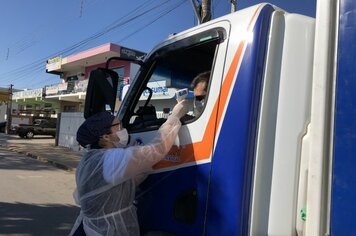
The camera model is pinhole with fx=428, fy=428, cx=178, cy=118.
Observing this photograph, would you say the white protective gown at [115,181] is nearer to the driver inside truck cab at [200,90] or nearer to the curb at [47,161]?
the driver inside truck cab at [200,90]

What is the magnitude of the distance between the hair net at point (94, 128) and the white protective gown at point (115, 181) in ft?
0.24

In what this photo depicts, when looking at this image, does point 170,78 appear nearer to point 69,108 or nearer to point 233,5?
point 233,5

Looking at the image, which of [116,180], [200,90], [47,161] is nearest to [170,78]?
[200,90]

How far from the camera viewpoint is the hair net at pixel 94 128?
2500 millimetres

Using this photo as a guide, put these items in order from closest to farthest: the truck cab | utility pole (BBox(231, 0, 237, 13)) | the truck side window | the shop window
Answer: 1. the truck cab
2. the truck side window
3. utility pole (BBox(231, 0, 237, 13))
4. the shop window

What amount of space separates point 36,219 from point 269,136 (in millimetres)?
6277

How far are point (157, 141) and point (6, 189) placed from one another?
29.3 feet

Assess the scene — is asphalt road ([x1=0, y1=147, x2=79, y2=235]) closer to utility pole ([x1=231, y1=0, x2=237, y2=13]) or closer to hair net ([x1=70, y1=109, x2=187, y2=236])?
hair net ([x1=70, y1=109, x2=187, y2=236])

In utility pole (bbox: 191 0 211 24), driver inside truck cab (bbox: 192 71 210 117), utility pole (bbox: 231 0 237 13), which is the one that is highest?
utility pole (bbox: 231 0 237 13)

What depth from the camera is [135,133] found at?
2881 millimetres

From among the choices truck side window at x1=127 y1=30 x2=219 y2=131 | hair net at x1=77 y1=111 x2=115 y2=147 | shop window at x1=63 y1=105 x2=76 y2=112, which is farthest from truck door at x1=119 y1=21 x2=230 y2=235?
shop window at x1=63 y1=105 x2=76 y2=112

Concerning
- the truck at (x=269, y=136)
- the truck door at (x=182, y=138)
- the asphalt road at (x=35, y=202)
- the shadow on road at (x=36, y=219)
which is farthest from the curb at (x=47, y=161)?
the truck at (x=269, y=136)

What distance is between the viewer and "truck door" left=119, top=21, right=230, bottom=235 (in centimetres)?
216

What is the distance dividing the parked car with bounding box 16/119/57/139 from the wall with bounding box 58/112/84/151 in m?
7.92
